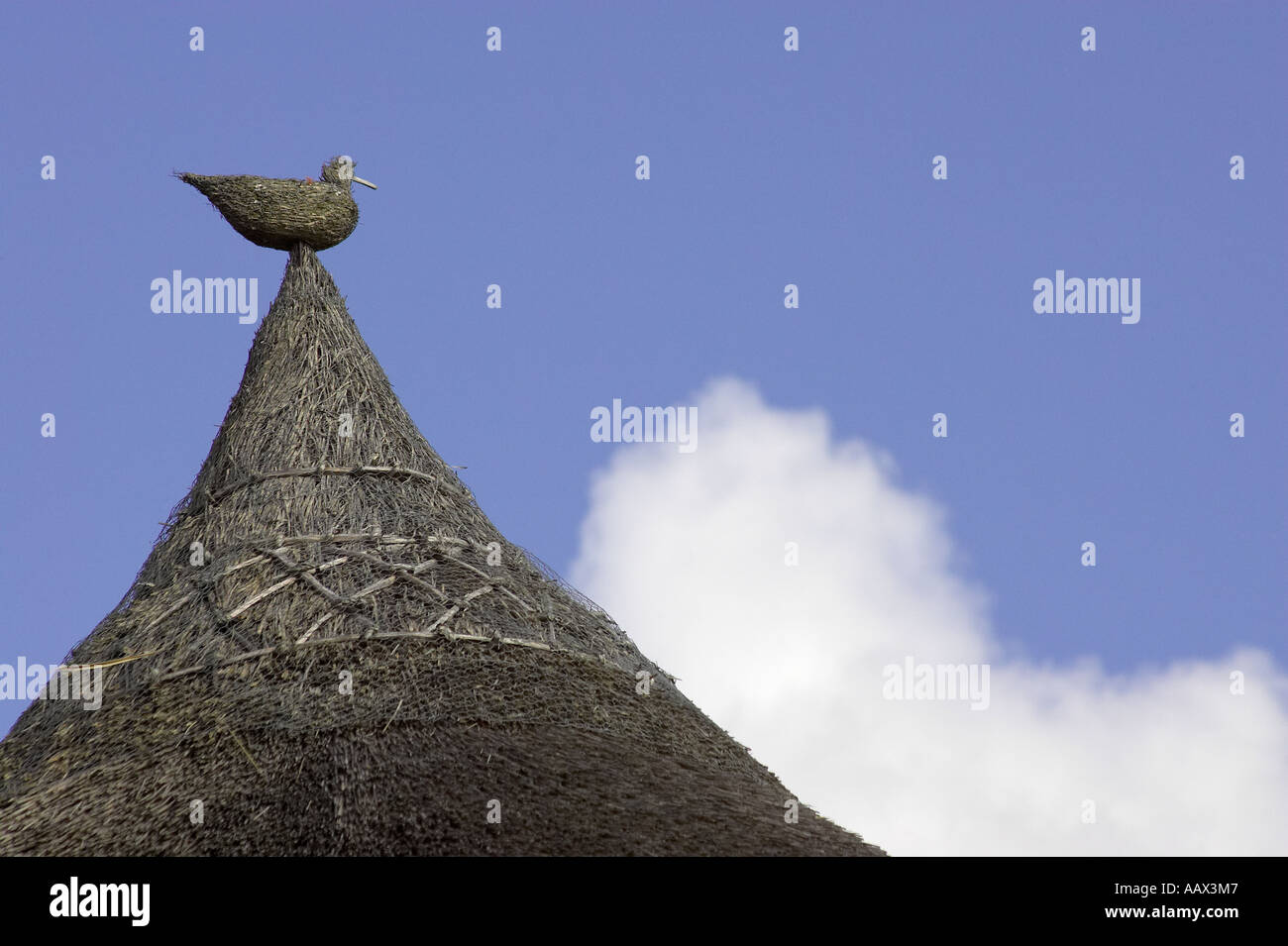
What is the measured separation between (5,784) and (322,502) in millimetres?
4239

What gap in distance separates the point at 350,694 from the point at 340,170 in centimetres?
827

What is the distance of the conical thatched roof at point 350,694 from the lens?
49.6 ft

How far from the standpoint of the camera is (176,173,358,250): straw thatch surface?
850 inches

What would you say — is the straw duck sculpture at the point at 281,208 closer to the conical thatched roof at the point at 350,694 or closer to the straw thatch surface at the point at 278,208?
the straw thatch surface at the point at 278,208

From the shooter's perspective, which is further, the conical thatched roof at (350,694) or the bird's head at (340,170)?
the bird's head at (340,170)

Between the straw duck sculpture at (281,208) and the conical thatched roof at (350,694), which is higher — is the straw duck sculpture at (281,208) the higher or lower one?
the higher one

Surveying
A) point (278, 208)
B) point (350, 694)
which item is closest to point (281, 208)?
point (278, 208)

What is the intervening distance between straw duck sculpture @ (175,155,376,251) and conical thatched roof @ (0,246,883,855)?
1160 mm

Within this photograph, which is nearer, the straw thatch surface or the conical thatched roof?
the conical thatched roof

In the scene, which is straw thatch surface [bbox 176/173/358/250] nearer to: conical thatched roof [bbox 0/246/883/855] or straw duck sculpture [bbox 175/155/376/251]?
straw duck sculpture [bbox 175/155/376/251]

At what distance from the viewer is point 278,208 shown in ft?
71.1

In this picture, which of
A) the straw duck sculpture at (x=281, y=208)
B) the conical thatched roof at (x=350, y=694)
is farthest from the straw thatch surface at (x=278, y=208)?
the conical thatched roof at (x=350, y=694)

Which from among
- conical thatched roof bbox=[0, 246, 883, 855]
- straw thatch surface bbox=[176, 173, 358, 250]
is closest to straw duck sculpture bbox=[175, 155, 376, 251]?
straw thatch surface bbox=[176, 173, 358, 250]
